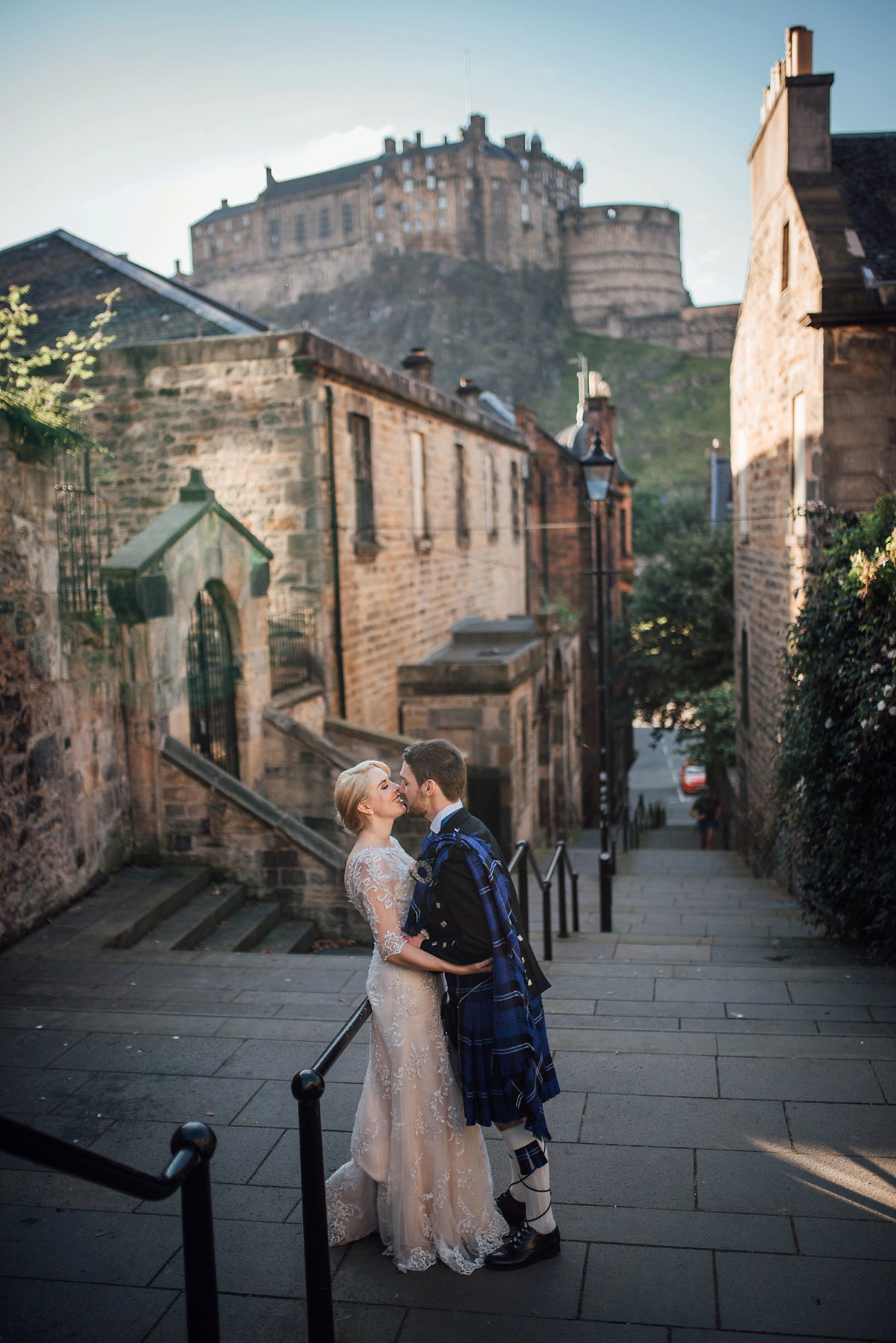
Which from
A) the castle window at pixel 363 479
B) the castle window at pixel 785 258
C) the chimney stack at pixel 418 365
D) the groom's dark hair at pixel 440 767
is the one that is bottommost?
the groom's dark hair at pixel 440 767

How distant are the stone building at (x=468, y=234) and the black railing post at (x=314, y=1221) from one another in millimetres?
81495

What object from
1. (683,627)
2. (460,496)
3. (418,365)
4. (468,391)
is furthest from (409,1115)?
(468,391)

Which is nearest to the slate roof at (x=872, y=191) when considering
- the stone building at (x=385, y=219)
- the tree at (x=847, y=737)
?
the tree at (x=847, y=737)

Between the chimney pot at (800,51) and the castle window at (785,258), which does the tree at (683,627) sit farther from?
the chimney pot at (800,51)

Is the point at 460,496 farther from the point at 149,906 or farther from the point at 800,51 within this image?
the point at 149,906

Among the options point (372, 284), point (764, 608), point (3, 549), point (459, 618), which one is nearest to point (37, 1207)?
point (3, 549)

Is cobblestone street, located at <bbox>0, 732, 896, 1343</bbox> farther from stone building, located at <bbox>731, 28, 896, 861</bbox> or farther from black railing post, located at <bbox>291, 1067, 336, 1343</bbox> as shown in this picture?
stone building, located at <bbox>731, 28, 896, 861</bbox>

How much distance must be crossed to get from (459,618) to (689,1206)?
55.3ft

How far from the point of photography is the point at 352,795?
357cm

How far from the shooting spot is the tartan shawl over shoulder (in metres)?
3.38

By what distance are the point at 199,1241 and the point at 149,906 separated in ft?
17.8

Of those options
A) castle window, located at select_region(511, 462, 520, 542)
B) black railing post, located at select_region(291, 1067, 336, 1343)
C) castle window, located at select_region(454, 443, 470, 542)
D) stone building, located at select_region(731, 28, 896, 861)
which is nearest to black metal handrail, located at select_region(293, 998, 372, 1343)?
black railing post, located at select_region(291, 1067, 336, 1343)

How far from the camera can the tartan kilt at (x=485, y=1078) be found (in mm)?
3373

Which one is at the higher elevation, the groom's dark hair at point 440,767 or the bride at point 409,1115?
the groom's dark hair at point 440,767
